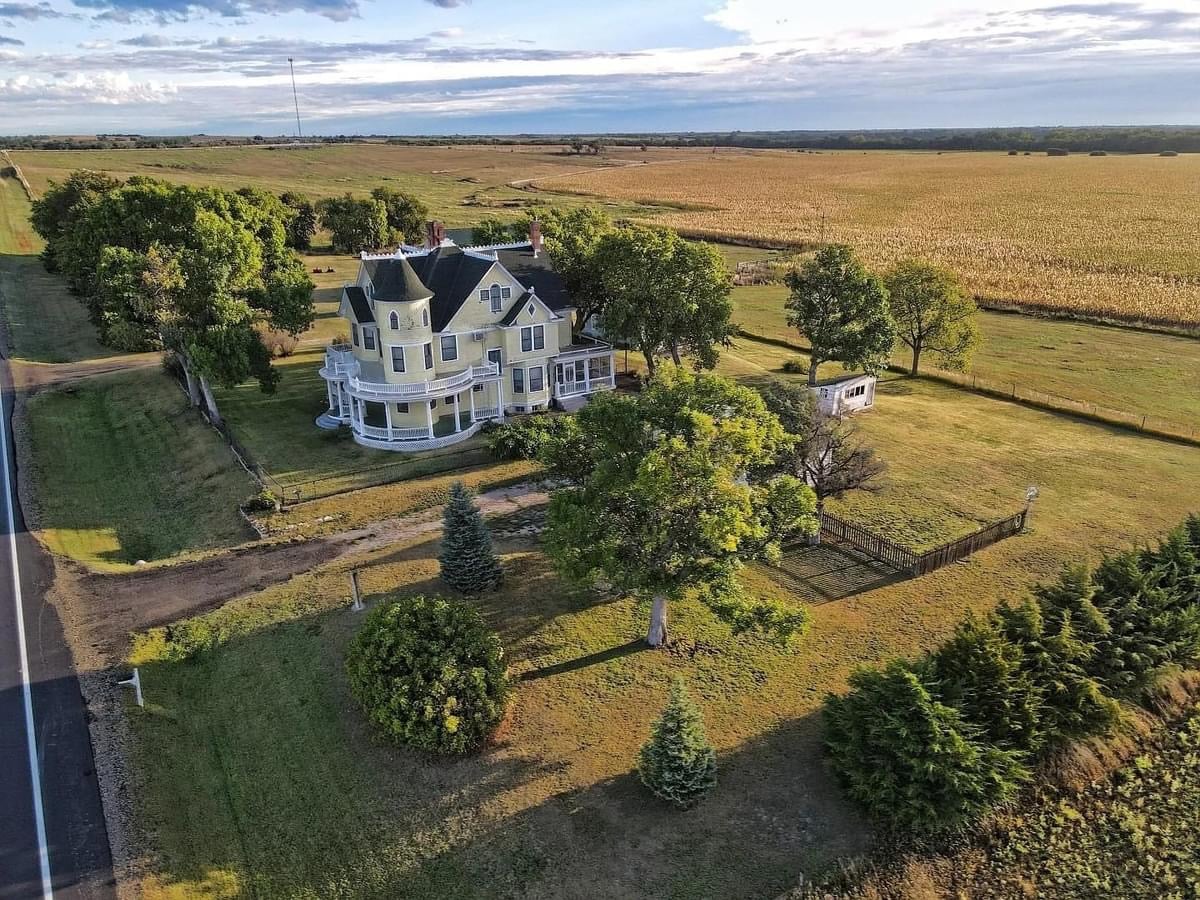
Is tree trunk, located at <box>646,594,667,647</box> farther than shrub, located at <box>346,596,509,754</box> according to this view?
Yes

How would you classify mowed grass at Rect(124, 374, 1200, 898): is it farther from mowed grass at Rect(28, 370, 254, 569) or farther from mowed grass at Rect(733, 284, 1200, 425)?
mowed grass at Rect(733, 284, 1200, 425)

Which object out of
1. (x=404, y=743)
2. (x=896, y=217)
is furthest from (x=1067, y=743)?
(x=896, y=217)

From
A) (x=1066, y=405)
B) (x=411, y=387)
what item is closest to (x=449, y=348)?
(x=411, y=387)

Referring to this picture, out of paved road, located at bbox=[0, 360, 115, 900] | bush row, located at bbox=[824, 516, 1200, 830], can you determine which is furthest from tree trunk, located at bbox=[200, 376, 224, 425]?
bush row, located at bbox=[824, 516, 1200, 830]

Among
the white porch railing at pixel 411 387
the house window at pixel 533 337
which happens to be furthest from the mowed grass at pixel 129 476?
the house window at pixel 533 337

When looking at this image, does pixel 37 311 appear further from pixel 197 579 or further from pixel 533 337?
pixel 197 579

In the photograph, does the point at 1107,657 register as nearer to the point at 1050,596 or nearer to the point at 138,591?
the point at 1050,596

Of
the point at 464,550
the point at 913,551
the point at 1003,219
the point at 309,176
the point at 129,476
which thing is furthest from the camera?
the point at 309,176
